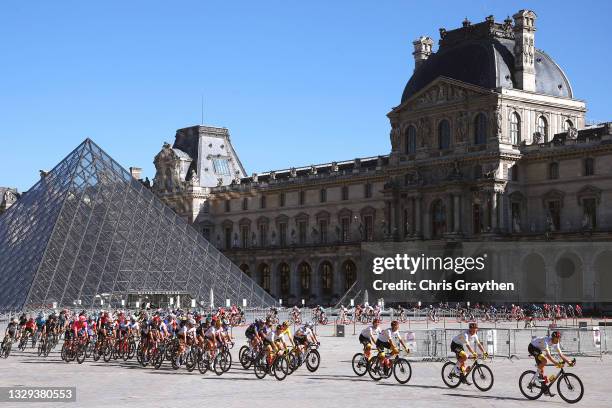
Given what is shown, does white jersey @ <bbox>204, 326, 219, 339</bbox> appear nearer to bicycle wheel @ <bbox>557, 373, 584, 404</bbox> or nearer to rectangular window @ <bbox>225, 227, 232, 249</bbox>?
bicycle wheel @ <bbox>557, 373, 584, 404</bbox>

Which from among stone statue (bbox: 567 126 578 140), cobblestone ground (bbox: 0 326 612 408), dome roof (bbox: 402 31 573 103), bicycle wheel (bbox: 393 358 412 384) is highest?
dome roof (bbox: 402 31 573 103)

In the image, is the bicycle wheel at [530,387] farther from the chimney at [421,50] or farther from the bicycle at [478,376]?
the chimney at [421,50]

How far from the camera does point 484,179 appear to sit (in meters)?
68.6

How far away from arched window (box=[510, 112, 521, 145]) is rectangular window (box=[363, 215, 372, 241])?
15.3m

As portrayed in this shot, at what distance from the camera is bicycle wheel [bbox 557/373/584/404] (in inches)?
855

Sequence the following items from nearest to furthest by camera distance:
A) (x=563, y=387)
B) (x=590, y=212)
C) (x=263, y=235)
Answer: (x=563, y=387)
(x=590, y=212)
(x=263, y=235)

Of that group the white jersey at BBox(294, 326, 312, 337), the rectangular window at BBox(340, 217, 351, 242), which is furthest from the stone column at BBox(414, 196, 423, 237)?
the white jersey at BBox(294, 326, 312, 337)

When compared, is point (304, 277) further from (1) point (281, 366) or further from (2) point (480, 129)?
(1) point (281, 366)

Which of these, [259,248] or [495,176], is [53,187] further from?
[259,248]

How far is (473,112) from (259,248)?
25.7 m

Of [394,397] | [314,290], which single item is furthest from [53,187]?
[394,397]

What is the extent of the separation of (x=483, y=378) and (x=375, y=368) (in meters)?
2.95

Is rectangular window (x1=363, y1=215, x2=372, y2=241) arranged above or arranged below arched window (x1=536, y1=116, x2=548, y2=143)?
below

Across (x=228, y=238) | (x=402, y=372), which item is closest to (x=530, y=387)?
(x=402, y=372)
